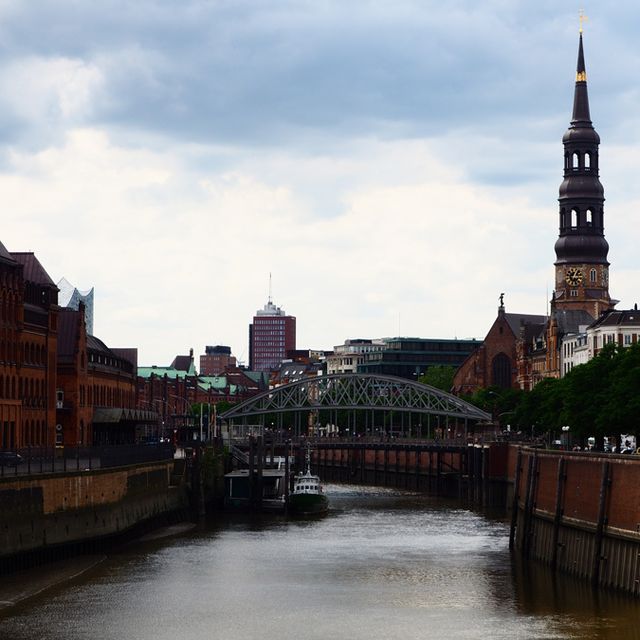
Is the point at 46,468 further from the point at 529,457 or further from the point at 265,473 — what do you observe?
the point at 265,473

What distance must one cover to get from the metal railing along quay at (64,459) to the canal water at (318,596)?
5378mm

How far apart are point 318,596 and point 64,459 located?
65.1ft

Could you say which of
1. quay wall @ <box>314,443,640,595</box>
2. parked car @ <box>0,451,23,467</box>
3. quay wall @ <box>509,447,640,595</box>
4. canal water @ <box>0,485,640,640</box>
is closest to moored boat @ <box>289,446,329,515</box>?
quay wall @ <box>314,443,640,595</box>

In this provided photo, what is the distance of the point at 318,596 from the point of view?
7600 centimetres

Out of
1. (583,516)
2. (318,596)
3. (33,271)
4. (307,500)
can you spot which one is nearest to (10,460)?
(318,596)

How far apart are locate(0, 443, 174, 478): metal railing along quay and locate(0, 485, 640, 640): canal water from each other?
538 cm

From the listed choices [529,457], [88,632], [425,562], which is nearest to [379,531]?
[529,457]

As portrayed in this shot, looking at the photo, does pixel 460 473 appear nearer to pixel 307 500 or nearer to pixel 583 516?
pixel 307 500

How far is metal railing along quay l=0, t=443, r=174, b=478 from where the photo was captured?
81.8m

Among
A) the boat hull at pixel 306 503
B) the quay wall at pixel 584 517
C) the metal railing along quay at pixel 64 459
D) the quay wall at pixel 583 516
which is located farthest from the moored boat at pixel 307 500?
the quay wall at pixel 584 517

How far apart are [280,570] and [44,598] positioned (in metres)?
16.8

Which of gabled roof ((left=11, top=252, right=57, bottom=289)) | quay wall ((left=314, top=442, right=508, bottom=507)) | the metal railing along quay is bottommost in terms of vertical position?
quay wall ((left=314, top=442, right=508, bottom=507))

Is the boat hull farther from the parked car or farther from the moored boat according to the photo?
the parked car

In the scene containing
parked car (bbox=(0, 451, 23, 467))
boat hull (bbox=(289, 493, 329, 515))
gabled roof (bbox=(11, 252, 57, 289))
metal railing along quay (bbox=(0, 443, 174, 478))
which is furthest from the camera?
gabled roof (bbox=(11, 252, 57, 289))
